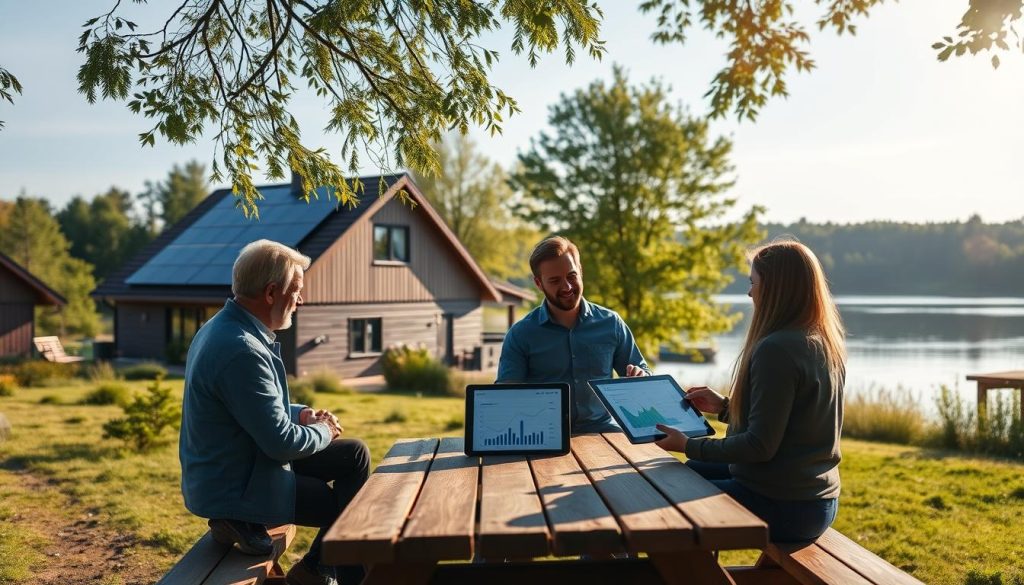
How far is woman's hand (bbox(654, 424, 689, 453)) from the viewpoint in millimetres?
A: 3398

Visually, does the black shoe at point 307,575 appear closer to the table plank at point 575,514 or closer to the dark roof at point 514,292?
the table plank at point 575,514

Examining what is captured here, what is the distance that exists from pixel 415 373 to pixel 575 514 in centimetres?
1884

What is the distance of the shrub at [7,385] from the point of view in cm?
1616

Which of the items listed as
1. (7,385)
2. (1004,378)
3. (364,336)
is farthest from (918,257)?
(7,385)

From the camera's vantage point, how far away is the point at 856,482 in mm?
7723

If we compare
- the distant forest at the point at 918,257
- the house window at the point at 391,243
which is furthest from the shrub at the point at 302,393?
the distant forest at the point at 918,257

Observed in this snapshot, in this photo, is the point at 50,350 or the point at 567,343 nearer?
the point at 567,343

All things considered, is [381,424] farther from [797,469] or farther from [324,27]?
[797,469]

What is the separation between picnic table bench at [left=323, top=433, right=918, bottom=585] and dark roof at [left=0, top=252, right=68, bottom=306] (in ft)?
87.7

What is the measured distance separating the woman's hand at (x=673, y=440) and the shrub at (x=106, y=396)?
41.5 feet

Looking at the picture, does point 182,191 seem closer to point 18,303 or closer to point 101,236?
point 101,236

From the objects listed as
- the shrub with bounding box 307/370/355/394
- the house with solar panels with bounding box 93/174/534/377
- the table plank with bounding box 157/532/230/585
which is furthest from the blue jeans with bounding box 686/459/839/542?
the house with solar panels with bounding box 93/174/534/377

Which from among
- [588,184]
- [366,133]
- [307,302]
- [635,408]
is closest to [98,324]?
[307,302]

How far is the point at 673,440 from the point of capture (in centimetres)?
343
